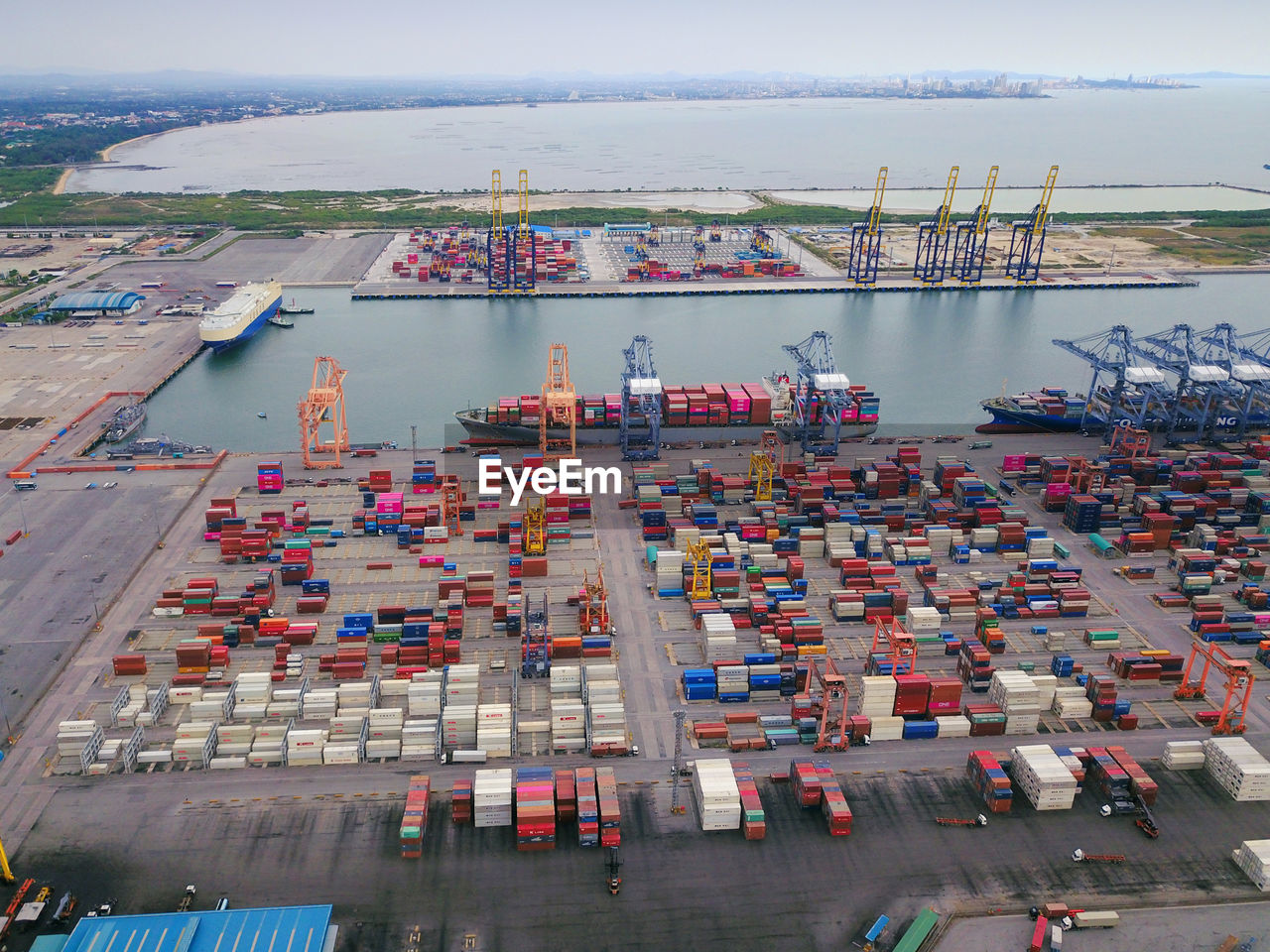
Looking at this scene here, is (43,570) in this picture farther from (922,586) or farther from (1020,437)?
(1020,437)

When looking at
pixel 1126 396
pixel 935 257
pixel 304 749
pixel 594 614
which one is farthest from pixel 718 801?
pixel 935 257

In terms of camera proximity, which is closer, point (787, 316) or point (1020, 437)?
point (1020, 437)

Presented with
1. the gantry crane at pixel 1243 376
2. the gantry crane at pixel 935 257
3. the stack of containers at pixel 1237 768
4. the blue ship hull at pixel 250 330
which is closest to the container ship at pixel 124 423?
the blue ship hull at pixel 250 330

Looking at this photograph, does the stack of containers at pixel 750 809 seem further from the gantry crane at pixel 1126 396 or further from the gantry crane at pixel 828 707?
the gantry crane at pixel 1126 396

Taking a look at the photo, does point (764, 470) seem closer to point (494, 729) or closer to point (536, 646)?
point (536, 646)

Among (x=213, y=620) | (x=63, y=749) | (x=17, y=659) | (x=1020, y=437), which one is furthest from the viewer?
(x=1020, y=437)

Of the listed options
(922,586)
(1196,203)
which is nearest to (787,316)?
(922,586)
